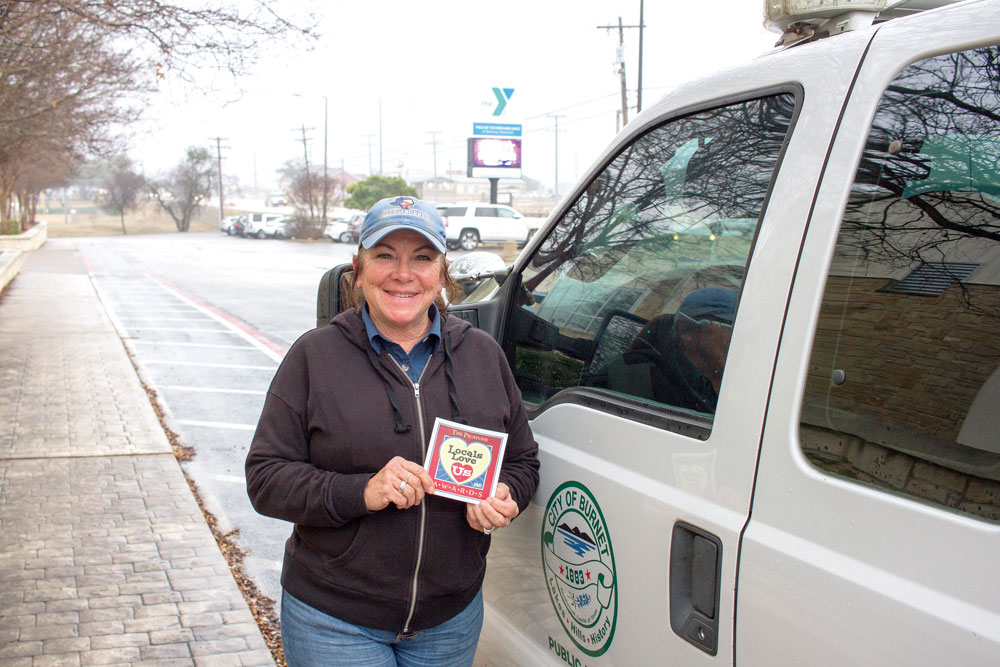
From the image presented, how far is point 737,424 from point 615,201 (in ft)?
2.81

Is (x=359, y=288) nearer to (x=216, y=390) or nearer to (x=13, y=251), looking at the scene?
(x=216, y=390)

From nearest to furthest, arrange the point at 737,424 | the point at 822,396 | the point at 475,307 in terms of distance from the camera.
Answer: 1. the point at 822,396
2. the point at 737,424
3. the point at 475,307

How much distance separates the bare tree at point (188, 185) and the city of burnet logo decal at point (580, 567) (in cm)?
8761

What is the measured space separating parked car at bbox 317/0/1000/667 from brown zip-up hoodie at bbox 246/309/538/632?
0.96 ft

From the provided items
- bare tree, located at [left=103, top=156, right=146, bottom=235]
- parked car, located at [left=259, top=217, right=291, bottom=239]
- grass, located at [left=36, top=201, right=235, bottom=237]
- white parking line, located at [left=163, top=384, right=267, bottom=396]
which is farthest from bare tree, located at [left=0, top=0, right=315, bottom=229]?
bare tree, located at [left=103, top=156, right=146, bottom=235]

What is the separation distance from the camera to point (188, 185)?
280 feet

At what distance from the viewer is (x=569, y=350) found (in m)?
2.40

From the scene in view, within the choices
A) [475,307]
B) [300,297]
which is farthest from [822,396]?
[300,297]

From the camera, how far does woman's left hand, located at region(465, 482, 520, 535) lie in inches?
79.2

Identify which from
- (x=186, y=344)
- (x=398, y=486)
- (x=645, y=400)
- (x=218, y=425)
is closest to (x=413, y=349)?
(x=398, y=486)

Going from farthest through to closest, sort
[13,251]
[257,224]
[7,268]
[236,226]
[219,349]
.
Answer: [236,226] < [257,224] < [13,251] < [7,268] < [219,349]

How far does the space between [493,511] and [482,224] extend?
37.1 meters

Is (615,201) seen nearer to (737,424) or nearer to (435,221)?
(435,221)

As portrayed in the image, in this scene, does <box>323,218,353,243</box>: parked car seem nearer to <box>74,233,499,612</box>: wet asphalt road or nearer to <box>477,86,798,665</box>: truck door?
<box>74,233,499,612</box>: wet asphalt road
